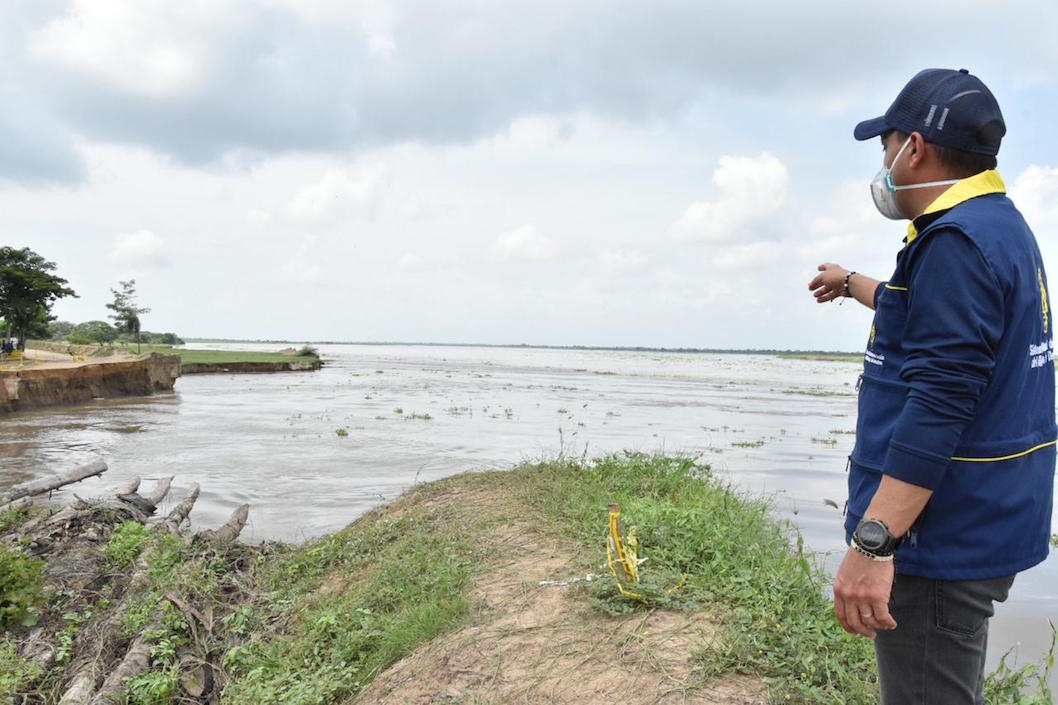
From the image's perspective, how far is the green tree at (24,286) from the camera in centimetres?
3631

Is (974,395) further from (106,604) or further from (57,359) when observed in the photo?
(57,359)

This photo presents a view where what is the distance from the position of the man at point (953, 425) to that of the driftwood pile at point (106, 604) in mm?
4391

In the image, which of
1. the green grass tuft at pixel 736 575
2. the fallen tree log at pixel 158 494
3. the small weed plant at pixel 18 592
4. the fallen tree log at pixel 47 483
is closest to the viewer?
the green grass tuft at pixel 736 575

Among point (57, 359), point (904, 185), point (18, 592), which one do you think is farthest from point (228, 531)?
point (57, 359)

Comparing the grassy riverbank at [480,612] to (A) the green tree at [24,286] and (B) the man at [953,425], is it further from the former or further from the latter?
(A) the green tree at [24,286]

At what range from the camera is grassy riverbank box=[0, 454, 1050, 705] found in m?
3.39

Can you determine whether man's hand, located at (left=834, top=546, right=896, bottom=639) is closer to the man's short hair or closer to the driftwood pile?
the man's short hair

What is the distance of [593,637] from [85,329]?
3012 inches

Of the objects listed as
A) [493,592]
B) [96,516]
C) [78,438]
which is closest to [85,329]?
[78,438]

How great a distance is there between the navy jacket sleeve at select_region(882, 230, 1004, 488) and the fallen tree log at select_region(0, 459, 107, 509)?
9.52m

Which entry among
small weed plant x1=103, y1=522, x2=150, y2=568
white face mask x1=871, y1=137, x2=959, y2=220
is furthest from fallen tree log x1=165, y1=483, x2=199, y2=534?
white face mask x1=871, y1=137, x2=959, y2=220

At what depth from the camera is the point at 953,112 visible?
77.7 inches

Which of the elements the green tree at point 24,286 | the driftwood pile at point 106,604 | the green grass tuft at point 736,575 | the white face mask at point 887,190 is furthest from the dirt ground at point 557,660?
the green tree at point 24,286

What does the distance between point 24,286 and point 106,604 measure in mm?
39411
